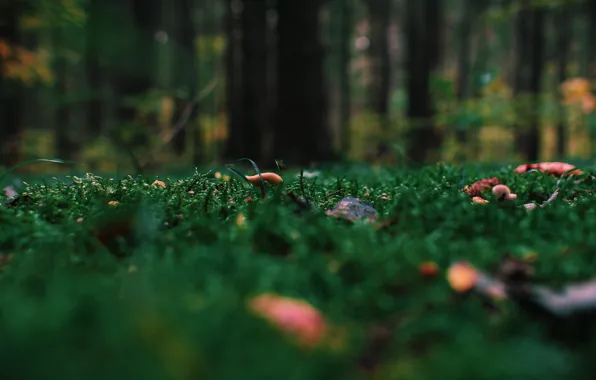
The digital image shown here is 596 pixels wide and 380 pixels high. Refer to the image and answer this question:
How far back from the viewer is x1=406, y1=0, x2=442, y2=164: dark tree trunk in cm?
1170

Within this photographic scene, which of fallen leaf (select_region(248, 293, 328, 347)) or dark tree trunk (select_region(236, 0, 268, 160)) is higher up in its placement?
dark tree trunk (select_region(236, 0, 268, 160))

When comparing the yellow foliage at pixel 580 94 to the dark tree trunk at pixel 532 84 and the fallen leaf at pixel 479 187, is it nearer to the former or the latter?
the dark tree trunk at pixel 532 84

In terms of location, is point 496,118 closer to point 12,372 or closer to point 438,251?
point 438,251

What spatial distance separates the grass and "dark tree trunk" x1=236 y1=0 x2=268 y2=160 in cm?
595

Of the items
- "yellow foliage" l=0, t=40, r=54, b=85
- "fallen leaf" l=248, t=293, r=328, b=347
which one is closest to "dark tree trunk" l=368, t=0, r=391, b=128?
"yellow foliage" l=0, t=40, r=54, b=85

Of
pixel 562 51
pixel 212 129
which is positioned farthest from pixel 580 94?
pixel 212 129

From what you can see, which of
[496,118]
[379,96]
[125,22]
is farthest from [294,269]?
[379,96]

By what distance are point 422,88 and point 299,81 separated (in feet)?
17.9

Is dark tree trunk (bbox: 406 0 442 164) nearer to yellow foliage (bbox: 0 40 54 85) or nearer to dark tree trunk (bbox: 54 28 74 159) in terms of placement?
yellow foliage (bbox: 0 40 54 85)

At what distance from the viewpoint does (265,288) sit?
1248 mm

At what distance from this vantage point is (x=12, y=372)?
0.85m

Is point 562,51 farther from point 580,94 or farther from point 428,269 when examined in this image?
point 428,269

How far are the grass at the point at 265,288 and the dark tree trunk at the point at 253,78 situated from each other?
5953mm

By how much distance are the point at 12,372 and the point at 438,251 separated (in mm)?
1013
